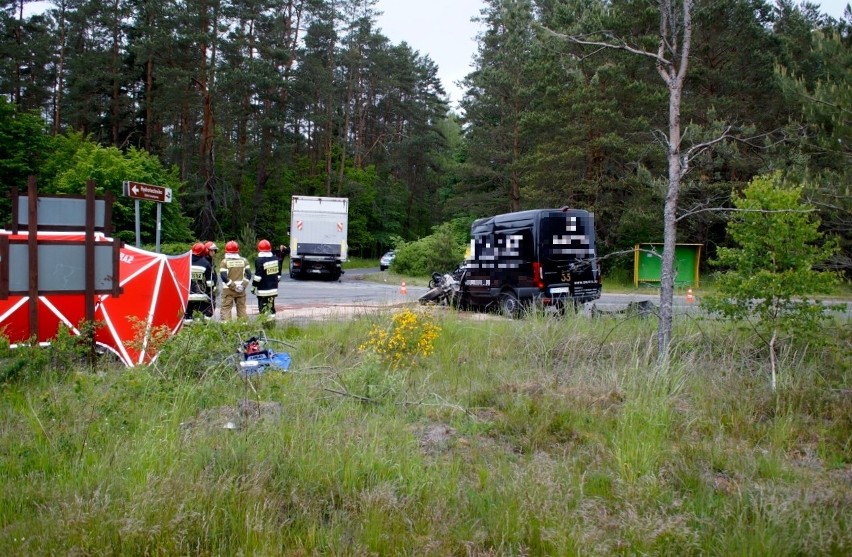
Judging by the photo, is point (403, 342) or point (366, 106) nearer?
point (403, 342)

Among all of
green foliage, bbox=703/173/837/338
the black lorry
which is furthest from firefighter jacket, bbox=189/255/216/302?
green foliage, bbox=703/173/837/338

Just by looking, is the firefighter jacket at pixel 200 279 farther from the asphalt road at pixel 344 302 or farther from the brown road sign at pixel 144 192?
the asphalt road at pixel 344 302

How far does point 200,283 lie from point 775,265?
25.4ft

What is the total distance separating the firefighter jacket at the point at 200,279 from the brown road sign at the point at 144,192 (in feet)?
3.51

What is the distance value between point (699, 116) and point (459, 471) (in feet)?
84.1

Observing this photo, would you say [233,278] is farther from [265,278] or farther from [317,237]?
A: [317,237]

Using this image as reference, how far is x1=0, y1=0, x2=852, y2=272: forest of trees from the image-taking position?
23.3 meters

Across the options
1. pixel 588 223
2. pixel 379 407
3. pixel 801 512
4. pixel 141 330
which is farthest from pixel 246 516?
pixel 588 223

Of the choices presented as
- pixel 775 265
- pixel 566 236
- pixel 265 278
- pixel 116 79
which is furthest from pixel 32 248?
pixel 116 79

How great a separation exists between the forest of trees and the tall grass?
9176mm

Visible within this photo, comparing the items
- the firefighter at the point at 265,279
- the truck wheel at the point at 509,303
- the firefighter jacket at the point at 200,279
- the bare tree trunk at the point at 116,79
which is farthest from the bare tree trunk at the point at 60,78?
the truck wheel at the point at 509,303

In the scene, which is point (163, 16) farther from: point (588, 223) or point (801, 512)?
point (801, 512)

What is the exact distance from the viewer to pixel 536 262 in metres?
12.1

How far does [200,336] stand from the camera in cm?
631
